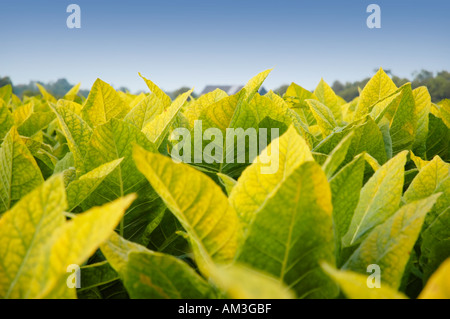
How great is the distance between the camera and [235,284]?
0.48 m

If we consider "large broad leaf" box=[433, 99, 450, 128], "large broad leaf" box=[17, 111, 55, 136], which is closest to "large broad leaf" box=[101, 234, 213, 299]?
"large broad leaf" box=[17, 111, 55, 136]

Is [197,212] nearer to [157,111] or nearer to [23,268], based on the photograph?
[23,268]

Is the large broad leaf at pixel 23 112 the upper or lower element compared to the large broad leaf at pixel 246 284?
upper

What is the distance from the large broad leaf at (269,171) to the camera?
0.89m

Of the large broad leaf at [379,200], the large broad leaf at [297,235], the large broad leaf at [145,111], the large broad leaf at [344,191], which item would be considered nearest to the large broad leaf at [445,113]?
the large broad leaf at [379,200]

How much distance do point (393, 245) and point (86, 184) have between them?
92cm

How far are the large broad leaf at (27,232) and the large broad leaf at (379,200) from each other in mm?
759

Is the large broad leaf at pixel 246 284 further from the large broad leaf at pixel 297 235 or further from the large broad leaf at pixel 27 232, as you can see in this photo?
the large broad leaf at pixel 27 232

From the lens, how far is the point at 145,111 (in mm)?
1734

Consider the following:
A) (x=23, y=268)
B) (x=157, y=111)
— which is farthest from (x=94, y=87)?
(x=23, y=268)

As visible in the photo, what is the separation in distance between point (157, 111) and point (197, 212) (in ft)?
3.31

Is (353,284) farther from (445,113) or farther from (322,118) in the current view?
(445,113)

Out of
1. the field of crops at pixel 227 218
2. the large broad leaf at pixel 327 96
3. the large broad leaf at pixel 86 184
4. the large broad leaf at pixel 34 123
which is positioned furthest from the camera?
the large broad leaf at pixel 327 96

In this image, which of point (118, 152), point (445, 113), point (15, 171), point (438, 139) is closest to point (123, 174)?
point (118, 152)
